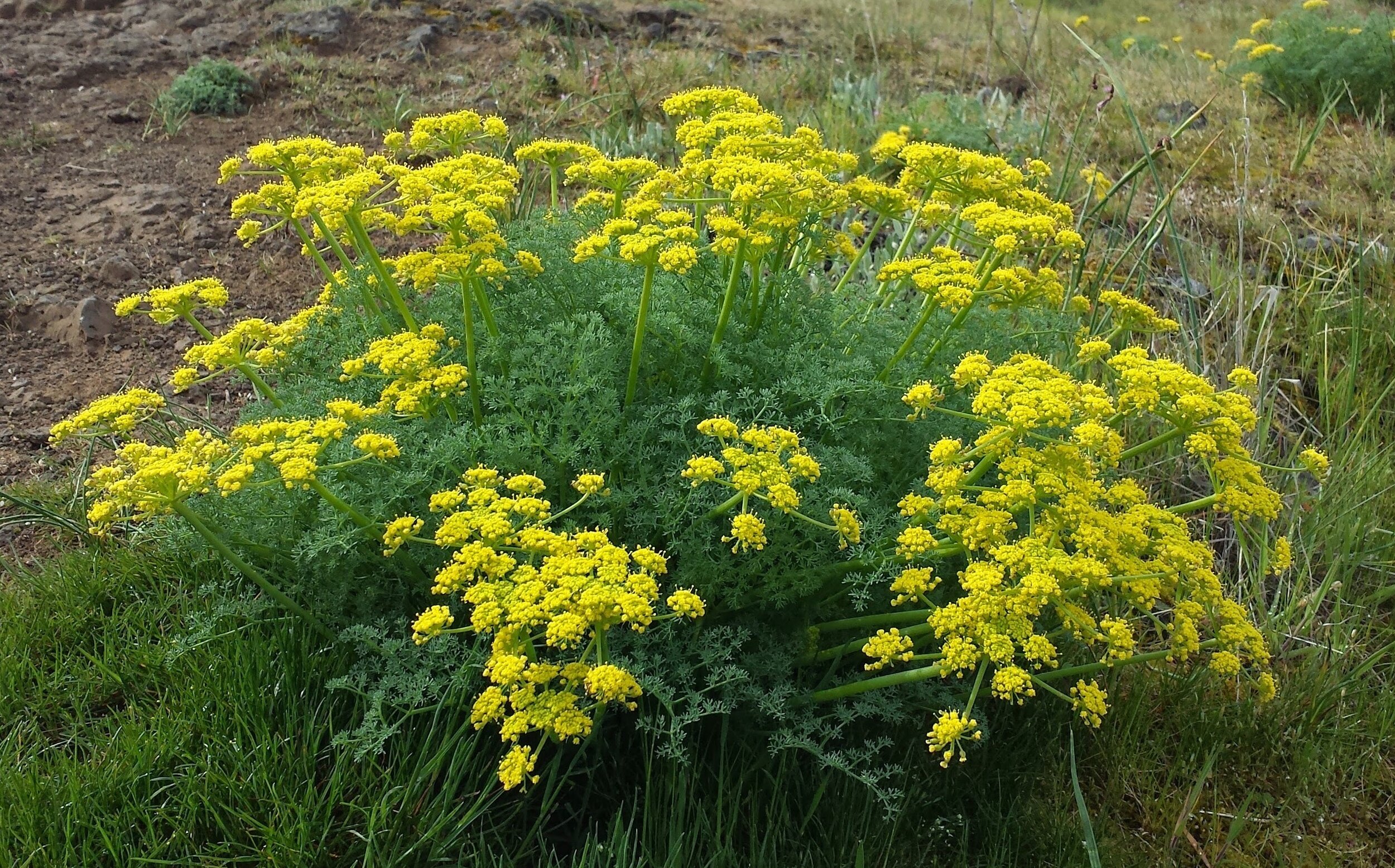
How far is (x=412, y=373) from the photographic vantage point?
2469mm

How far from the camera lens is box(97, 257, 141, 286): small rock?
4375mm

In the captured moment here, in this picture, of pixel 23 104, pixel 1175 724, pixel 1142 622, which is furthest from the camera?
pixel 23 104

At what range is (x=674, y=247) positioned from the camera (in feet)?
8.30

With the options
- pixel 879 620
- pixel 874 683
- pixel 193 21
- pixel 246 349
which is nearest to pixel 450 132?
pixel 246 349

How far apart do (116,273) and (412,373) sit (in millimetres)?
2711

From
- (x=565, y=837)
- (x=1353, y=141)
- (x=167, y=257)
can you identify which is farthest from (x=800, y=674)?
(x=1353, y=141)

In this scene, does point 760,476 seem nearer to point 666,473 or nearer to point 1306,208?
point 666,473

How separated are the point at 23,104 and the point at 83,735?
Answer: 4.74 metres

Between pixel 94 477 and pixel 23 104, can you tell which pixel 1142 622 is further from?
pixel 23 104

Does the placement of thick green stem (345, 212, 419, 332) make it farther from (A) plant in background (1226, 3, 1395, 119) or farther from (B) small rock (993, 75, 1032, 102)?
(B) small rock (993, 75, 1032, 102)

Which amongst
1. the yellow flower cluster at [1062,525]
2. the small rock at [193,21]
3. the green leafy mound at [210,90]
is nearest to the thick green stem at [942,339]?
the yellow flower cluster at [1062,525]

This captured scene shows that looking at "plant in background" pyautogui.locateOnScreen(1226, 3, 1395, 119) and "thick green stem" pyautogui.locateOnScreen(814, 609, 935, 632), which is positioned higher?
"plant in background" pyautogui.locateOnScreen(1226, 3, 1395, 119)

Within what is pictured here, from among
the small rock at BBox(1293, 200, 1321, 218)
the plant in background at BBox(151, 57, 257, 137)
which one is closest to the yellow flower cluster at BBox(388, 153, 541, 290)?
the plant in background at BBox(151, 57, 257, 137)

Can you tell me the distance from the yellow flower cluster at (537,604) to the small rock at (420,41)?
18.4ft
